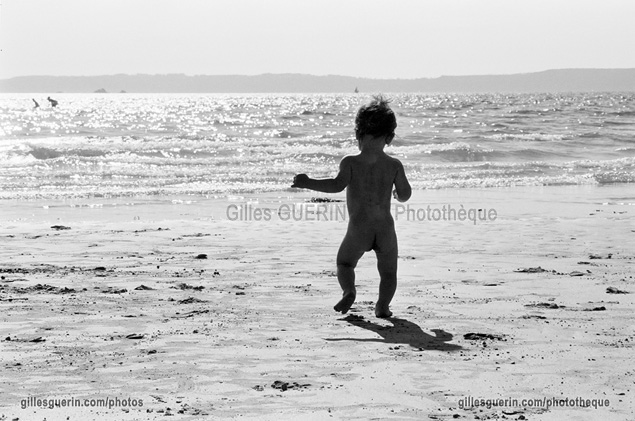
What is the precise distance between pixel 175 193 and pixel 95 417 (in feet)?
38.6

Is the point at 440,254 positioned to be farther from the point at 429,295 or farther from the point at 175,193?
the point at 175,193

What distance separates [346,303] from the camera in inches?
207

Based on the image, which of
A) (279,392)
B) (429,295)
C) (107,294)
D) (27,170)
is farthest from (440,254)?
(27,170)

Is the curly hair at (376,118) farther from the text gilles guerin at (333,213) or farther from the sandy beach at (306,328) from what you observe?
the text gilles guerin at (333,213)

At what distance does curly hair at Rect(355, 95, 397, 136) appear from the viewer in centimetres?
545

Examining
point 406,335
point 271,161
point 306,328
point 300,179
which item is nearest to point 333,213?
point 300,179

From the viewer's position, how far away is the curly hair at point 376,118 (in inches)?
214

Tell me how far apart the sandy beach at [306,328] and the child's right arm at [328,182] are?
2.62ft

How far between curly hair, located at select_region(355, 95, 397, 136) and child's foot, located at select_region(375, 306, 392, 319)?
1.15 meters

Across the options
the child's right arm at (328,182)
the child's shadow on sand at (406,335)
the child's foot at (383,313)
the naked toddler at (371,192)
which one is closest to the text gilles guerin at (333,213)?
the naked toddler at (371,192)

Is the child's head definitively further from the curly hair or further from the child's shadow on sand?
the child's shadow on sand

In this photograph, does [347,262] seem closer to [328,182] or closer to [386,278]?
[386,278]

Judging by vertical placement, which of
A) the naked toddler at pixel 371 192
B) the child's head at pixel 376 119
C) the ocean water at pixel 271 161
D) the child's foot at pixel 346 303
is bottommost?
the ocean water at pixel 271 161

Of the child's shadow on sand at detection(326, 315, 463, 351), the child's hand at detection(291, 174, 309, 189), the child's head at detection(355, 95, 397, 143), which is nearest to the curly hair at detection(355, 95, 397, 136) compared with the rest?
the child's head at detection(355, 95, 397, 143)
